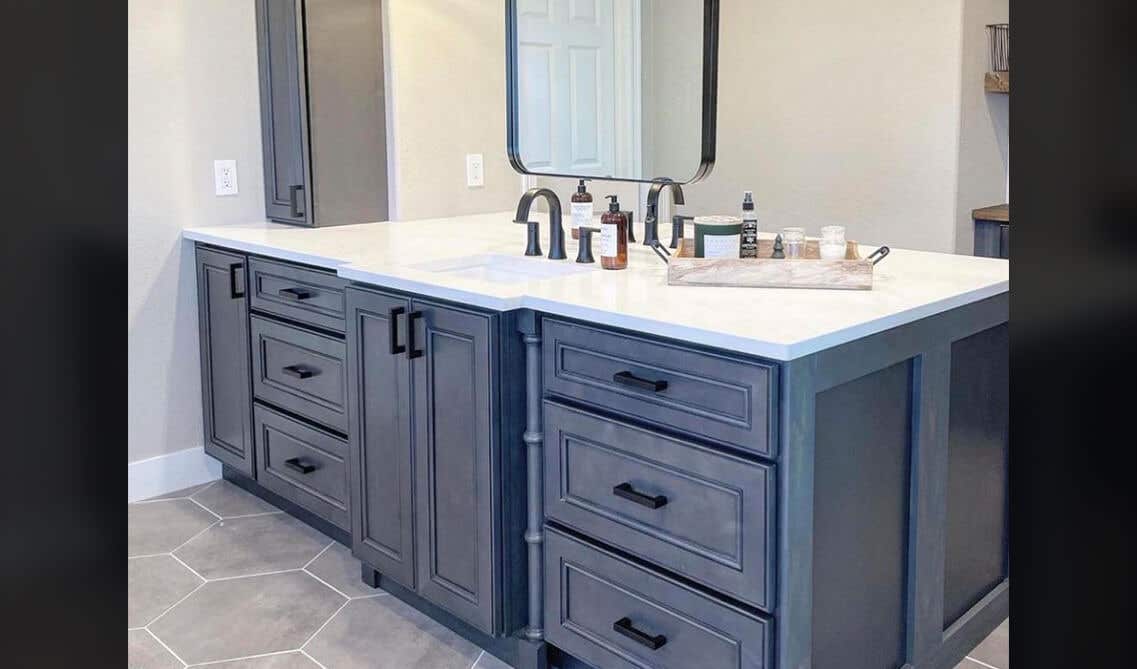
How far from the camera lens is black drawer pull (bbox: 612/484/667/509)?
1820 mm

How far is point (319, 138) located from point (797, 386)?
79.5 inches

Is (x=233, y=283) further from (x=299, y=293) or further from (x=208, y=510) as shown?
(x=208, y=510)

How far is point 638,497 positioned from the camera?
72.9 inches

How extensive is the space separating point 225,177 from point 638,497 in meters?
2.01

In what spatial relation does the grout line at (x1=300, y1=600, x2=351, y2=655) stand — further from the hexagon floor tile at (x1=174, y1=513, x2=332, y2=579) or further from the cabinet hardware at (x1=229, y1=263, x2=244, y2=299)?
the cabinet hardware at (x1=229, y1=263, x2=244, y2=299)

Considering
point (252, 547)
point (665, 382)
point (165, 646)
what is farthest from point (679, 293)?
point (252, 547)

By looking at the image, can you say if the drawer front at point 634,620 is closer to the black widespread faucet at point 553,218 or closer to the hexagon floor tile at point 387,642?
the hexagon floor tile at point 387,642

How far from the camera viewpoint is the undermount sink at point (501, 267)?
2568 mm

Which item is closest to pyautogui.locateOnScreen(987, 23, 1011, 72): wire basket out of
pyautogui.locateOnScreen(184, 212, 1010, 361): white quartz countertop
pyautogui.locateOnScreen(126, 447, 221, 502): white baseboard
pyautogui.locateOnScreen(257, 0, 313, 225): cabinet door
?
pyautogui.locateOnScreen(184, 212, 1010, 361): white quartz countertop

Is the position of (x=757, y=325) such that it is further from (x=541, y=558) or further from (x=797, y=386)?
(x=541, y=558)

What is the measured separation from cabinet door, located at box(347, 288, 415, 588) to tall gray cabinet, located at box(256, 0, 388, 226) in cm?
90

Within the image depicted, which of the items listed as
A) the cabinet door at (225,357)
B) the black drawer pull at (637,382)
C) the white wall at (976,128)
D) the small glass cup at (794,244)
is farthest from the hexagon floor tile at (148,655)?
the white wall at (976,128)

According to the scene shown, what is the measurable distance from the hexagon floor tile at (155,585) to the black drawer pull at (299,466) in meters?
0.36

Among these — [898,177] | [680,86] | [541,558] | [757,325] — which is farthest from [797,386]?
[898,177]
